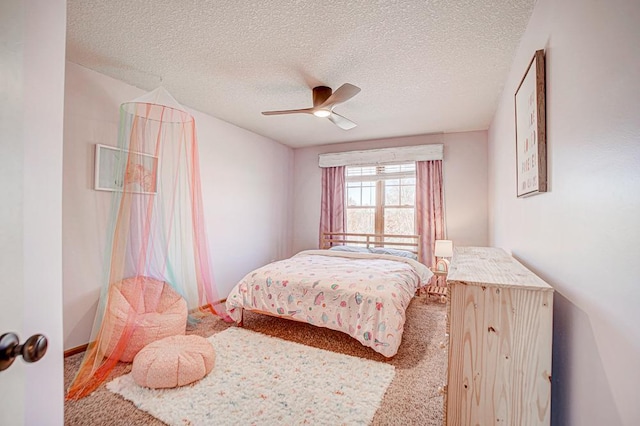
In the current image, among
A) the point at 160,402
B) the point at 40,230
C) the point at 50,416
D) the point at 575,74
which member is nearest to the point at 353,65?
the point at 575,74

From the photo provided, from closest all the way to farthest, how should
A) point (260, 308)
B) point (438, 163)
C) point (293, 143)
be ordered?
point (260, 308) → point (438, 163) → point (293, 143)

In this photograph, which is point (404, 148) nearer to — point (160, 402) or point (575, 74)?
point (575, 74)

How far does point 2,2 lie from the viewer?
603 millimetres

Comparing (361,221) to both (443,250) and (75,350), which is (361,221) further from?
(75,350)

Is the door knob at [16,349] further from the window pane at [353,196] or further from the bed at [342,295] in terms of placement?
the window pane at [353,196]

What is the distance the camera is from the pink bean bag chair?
A: 221 cm

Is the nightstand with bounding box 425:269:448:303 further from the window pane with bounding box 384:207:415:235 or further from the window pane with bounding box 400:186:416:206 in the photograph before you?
the window pane with bounding box 400:186:416:206

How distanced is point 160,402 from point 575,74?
9.07 feet

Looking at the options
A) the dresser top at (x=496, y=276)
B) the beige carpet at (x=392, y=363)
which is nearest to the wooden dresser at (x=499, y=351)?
the dresser top at (x=496, y=276)

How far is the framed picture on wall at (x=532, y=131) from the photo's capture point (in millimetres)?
1359

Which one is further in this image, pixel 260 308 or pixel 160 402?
pixel 260 308

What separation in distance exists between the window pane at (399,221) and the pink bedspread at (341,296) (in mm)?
1354

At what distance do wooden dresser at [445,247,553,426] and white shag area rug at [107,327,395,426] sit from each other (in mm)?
864

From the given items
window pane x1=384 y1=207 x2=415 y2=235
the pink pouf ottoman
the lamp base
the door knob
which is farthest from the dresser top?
window pane x1=384 y1=207 x2=415 y2=235
